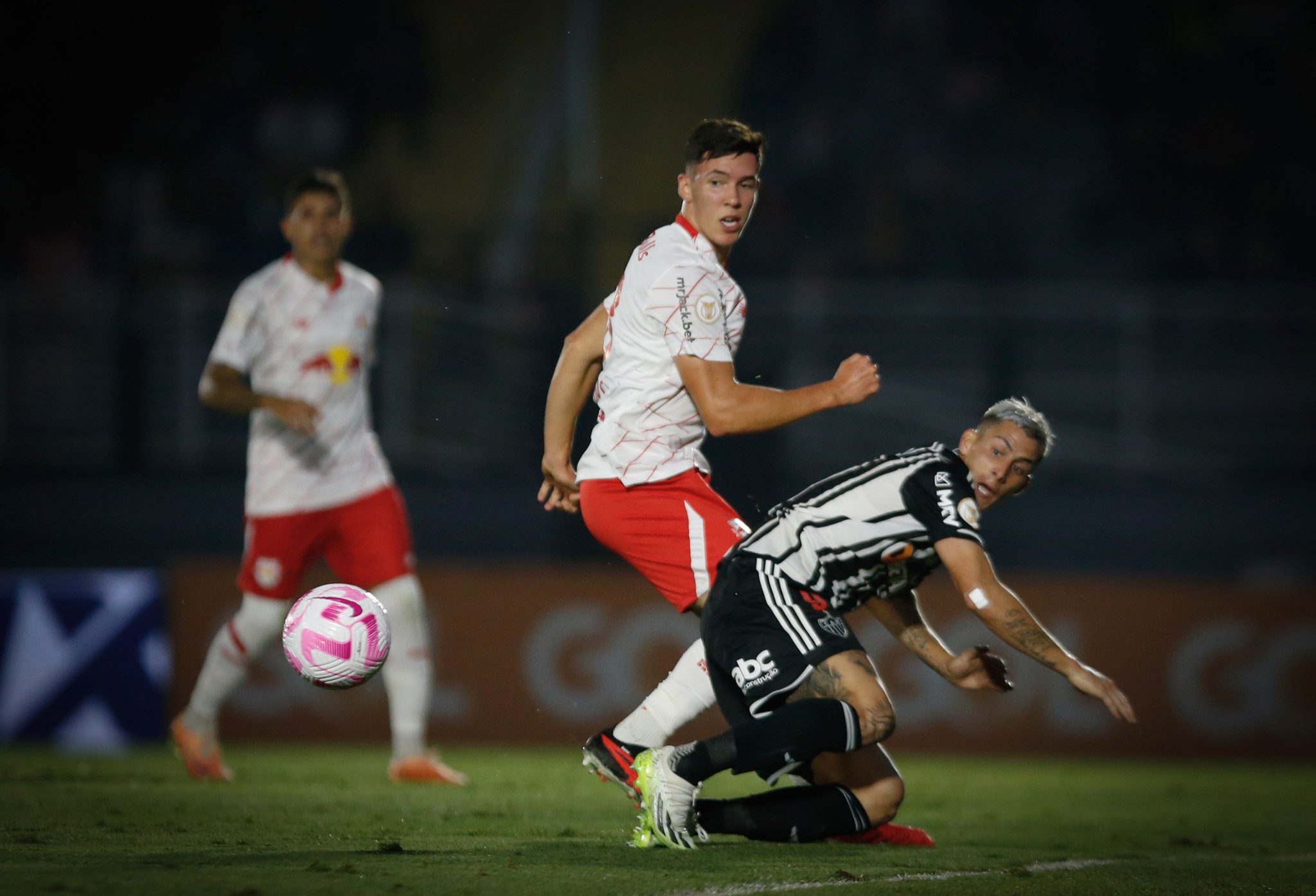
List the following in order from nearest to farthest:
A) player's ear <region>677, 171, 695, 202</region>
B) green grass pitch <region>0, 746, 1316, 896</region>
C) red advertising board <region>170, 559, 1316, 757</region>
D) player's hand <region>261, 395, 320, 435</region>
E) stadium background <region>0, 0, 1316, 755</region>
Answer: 1. green grass pitch <region>0, 746, 1316, 896</region>
2. player's ear <region>677, 171, 695, 202</region>
3. player's hand <region>261, 395, 320, 435</region>
4. red advertising board <region>170, 559, 1316, 757</region>
5. stadium background <region>0, 0, 1316, 755</region>

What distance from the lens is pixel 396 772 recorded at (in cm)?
636

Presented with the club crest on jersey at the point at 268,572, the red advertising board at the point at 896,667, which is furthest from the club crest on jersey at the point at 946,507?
the red advertising board at the point at 896,667

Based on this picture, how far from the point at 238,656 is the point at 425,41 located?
8840mm

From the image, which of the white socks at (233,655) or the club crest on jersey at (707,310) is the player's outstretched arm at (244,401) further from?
the club crest on jersey at (707,310)

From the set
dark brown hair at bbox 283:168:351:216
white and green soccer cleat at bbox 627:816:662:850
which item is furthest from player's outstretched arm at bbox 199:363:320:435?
white and green soccer cleat at bbox 627:816:662:850

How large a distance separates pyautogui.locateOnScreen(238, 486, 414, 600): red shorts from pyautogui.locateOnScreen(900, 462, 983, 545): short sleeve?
288 cm

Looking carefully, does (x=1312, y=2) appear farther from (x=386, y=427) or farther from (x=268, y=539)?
(x=268, y=539)

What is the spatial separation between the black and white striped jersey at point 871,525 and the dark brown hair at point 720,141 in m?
1.03

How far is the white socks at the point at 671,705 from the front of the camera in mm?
4781

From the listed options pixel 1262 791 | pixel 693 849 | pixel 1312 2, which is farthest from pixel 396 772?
pixel 1312 2

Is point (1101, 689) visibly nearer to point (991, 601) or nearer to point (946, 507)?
point (991, 601)

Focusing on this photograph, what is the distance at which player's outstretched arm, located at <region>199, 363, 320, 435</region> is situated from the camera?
614cm

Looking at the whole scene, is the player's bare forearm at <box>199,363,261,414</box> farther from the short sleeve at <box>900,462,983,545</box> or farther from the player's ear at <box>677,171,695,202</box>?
the short sleeve at <box>900,462,983,545</box>

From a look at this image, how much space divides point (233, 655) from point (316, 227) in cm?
183
